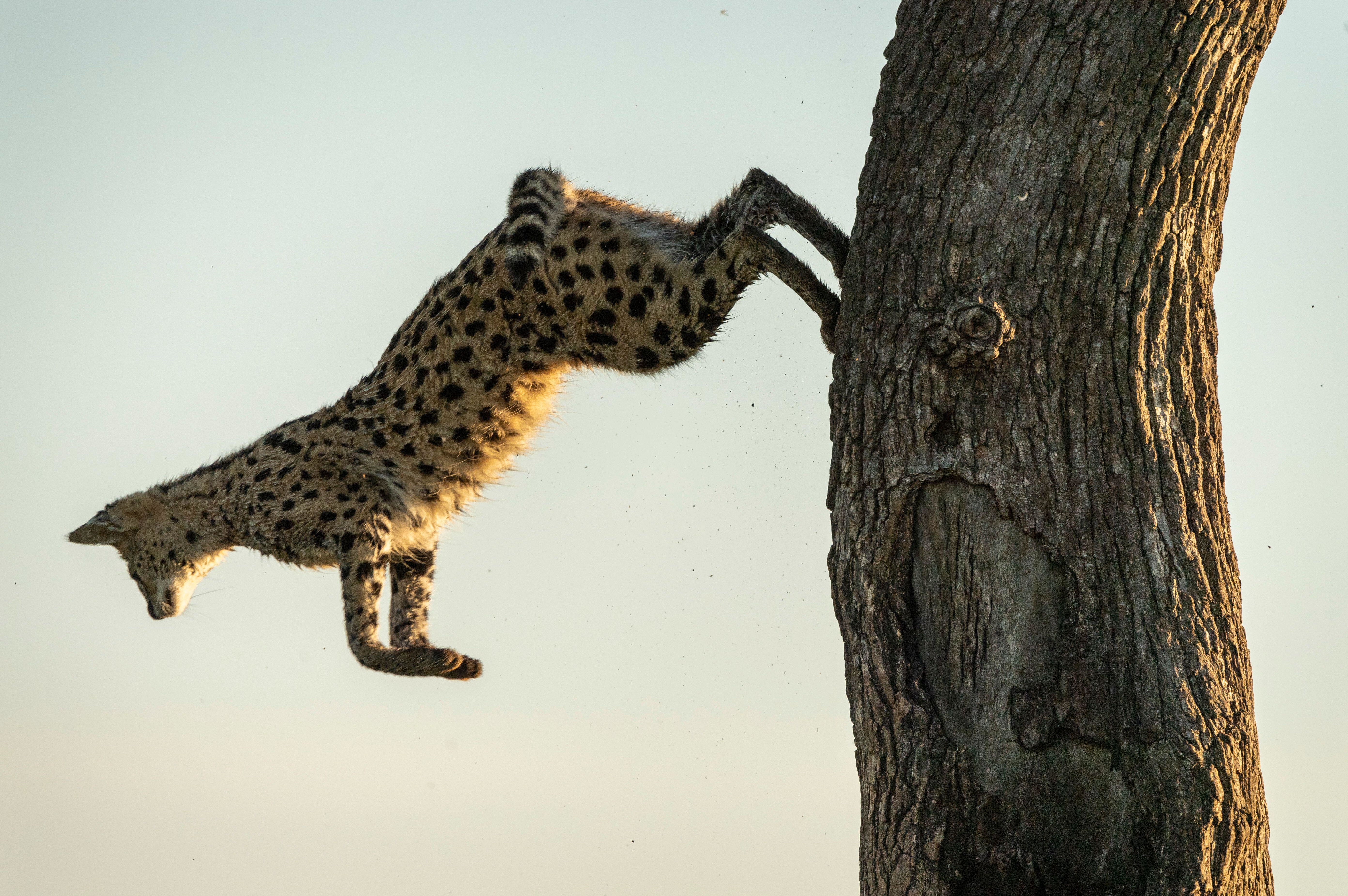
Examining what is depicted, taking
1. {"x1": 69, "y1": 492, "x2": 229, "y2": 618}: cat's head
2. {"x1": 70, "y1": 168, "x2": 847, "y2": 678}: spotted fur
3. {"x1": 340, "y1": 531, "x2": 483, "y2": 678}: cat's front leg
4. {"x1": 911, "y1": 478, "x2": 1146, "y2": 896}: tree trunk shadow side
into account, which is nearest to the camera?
{"x1": 911, "y1": 478, "x2": 1146, "y2": 896}: tree trunk shadow side

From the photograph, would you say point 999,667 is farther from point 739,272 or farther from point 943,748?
point 739,272

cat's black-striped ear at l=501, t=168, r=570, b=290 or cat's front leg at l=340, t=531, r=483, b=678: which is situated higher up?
cat's black-striped ear at l=501, t=168, r=570, b=290

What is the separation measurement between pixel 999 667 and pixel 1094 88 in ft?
5.71

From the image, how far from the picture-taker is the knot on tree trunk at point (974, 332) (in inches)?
134

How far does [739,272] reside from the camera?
493 centimetres

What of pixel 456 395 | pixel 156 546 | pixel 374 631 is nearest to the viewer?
pixel 456 395

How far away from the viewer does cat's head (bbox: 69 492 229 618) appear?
648cm

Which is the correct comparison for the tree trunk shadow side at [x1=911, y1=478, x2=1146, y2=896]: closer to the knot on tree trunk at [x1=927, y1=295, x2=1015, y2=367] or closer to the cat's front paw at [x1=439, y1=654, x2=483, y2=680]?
the knot on tree trunk at [x1=927, y1=295, x2=1015, y2=367]

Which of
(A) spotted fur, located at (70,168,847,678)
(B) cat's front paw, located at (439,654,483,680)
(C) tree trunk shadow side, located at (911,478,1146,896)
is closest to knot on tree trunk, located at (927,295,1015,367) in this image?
(C) tree trunk shadow side, located at (911,478,1146,896)

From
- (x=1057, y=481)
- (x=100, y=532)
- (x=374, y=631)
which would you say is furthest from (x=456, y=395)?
(x=1057, y=481)

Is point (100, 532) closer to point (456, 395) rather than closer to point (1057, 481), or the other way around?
point (456, 395)

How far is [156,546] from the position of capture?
655 centimetres

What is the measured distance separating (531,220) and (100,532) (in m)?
3.36

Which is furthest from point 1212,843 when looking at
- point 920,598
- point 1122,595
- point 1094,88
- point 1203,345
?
point 1094,88
